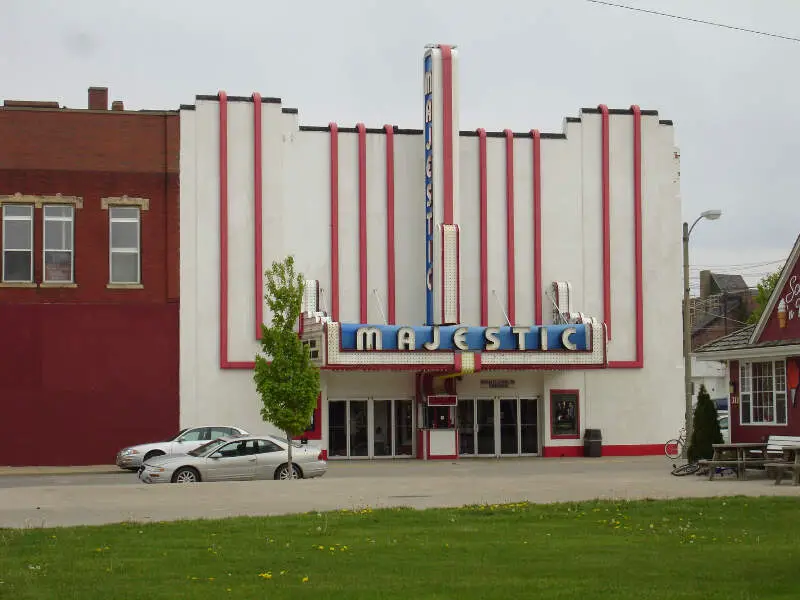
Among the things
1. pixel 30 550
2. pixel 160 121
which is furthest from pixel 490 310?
pixel 30 550

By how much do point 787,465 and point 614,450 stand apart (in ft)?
63.3

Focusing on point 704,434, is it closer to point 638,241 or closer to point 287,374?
point 287,374

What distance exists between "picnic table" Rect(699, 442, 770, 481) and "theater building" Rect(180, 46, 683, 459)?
39.5 feet

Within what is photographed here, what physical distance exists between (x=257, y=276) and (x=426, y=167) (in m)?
7.08

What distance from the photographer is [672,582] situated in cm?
1301

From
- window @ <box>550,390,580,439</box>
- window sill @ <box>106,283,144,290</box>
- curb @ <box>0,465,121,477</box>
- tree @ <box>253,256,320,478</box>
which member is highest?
window sill @ <box>106,283,144,290</box>

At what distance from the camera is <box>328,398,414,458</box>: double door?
1836 inches

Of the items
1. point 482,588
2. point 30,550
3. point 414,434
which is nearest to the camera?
point 482,588

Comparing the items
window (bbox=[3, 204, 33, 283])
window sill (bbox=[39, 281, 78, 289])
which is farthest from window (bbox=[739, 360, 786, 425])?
window (bbox=[3, 204, 33, 283])

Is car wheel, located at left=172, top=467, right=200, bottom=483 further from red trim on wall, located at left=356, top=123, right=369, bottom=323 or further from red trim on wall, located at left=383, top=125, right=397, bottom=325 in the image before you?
red trim on wall, located at left=383, top=125, right=397, bottom=325

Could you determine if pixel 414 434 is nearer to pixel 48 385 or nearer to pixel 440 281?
pixel 440 281

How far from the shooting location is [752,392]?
37.2 m

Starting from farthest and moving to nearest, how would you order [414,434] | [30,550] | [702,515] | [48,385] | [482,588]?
[414,434] → [48,385] → [702,515] → [30,550] → [482,588]

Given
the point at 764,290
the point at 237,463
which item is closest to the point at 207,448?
the point at 237,463
